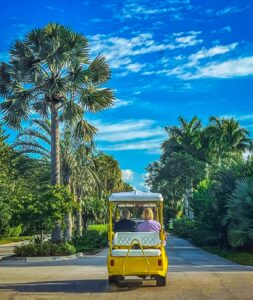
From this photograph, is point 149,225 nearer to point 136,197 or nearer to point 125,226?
point 125,226

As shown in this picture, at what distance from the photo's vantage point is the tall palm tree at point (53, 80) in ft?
94.3

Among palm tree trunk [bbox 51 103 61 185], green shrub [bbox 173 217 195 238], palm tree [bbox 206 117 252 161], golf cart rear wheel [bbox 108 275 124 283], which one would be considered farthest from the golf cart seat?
palm tree [bbox 206 117 252 161]

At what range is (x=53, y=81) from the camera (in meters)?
29.2

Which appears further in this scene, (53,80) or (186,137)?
(186,137)

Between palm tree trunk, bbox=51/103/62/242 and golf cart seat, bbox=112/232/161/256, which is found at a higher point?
palm tree trunk, bbox=51/103/62/242

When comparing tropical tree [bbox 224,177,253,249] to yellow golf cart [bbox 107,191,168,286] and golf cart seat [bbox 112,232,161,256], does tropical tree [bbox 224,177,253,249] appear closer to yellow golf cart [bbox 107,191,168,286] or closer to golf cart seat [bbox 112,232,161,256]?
yellow golf cart [bbox 107,191,168,286]

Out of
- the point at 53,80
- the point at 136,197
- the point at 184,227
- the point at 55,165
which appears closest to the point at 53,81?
the point at 53,80

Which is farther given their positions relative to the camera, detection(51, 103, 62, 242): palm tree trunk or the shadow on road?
detection(51, 103, 62, 242): palm tree trunk

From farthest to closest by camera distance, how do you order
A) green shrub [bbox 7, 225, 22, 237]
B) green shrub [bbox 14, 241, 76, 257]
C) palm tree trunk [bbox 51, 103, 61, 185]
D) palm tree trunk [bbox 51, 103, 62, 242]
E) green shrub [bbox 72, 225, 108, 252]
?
green shrub [bbox 7, 225, 22, 237]
green shrub [bbox 72, 225, 108, 252]
palm tree trunk [bbox 51, 103, 61, 185]
palm tree trunk [bbox 51, 103, 62, 242]
green shrub [bbox 14, 241, 76, 257]

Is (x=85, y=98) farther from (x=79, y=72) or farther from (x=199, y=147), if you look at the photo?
(x=199, y=147)

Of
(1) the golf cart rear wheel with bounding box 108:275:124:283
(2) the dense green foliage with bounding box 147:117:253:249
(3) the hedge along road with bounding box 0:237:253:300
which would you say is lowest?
(3) the hedge along road with bounding box 0:237:253:300

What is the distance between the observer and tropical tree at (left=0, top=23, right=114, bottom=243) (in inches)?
1131

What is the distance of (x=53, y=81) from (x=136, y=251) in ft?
60.7

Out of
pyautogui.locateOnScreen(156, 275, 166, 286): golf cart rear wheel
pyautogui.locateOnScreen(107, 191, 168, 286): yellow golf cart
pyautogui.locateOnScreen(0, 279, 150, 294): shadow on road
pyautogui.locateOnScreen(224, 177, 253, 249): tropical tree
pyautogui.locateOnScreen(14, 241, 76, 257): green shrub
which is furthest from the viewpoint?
pyautogui.locateOnScreen(14, 241, 76, 257): green shrub
